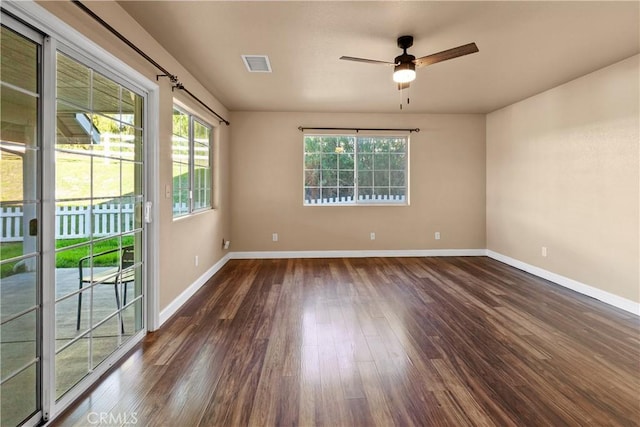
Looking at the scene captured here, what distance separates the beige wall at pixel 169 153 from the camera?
204cm

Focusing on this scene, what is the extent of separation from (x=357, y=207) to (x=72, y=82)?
177 inches

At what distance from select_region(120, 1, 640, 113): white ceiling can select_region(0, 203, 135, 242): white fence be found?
1.52m

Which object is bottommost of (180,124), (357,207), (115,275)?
(115,275)

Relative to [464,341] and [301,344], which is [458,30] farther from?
[301,344]

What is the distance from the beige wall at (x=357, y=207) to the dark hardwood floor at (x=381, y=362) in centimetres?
190

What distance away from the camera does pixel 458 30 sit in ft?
8.76

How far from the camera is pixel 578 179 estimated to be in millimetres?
3879

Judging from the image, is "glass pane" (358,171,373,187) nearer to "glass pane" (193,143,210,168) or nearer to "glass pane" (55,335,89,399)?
"glass pane" (193,143,210,168)

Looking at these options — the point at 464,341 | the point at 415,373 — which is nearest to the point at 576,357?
the point at 464,341

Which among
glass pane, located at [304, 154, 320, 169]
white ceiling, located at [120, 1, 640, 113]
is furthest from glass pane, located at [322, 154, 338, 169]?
white ceiling, located at [120, 1, 640, 113]

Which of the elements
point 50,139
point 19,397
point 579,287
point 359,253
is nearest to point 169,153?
point 50,139

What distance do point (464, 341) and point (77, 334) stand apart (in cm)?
280

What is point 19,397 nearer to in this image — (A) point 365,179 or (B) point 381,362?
(B) point 381,362

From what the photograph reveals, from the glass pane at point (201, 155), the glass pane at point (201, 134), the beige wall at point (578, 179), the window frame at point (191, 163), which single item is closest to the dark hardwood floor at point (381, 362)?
the beige wall at point (578, 179)
